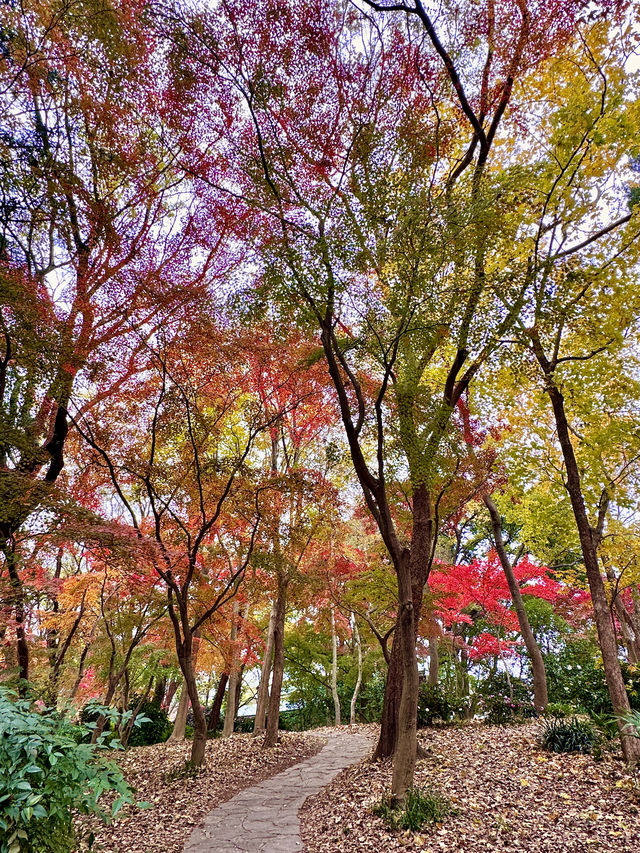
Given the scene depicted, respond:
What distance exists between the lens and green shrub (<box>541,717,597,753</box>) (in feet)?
19.0

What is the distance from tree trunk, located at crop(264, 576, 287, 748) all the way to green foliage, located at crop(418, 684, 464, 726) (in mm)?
2966

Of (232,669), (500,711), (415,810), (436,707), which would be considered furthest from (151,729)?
(415,810)

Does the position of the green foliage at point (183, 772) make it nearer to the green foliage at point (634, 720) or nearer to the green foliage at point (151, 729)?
the green foliage at point (151, 729)

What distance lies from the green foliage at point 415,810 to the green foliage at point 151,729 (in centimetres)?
1011

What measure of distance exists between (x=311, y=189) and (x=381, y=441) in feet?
10.1

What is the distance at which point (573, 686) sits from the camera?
10727 mm

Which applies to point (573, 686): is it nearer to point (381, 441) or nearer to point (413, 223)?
point (381, 441)

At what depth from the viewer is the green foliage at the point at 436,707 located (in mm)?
8844

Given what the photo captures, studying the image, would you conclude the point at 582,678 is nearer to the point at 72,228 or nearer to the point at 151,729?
the point at 151,729

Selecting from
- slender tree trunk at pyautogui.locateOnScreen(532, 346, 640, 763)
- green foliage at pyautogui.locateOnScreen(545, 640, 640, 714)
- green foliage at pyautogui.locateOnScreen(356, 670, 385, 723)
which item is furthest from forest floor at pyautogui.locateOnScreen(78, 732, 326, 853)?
green foliage at pyautogui.locateOnScreen(545, 640, 640, 714)

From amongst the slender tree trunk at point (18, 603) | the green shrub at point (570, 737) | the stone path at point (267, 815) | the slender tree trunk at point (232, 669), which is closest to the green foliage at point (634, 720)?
the green shrub at point (570, 737)

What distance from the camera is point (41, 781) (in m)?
2.15

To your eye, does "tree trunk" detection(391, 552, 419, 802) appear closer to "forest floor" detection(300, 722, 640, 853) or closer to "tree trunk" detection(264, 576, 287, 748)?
"forest floor" detection(300, 722, 640, 853)

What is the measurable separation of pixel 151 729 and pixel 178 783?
745cm
